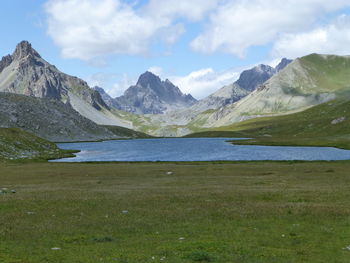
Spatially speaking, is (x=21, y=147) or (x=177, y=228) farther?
(x=21, y=147)

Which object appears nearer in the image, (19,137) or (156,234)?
(156,234)

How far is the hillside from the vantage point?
130337 mm

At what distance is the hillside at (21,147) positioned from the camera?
130337mm

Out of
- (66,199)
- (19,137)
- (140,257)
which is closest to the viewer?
(140,257)

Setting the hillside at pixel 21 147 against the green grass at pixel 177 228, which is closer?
the green grass at pixel 177 228

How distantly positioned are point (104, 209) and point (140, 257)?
50.5ft

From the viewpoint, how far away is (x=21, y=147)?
148250 millimetres

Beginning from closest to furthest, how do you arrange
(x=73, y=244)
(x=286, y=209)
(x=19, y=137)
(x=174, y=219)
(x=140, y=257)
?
(x=140, y=257)
(x=73, y=244)
(x=174, y=219)
(x=286, y=209)
(x=19, y=137)

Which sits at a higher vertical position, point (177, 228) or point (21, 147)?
point (21, 147)

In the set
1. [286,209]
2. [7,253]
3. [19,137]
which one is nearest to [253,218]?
[286,209]

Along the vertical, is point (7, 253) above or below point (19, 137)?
below

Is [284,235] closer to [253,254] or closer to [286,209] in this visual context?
[253,254]

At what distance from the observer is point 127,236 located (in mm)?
23875

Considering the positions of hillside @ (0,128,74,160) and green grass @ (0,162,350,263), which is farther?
hillside @ (0,128,74,160)
